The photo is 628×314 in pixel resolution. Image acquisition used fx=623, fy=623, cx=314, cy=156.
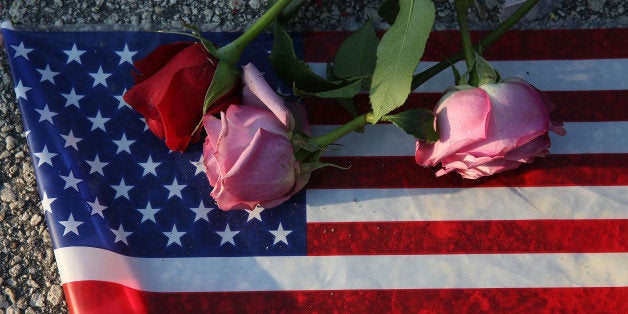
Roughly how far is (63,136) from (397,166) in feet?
1.55

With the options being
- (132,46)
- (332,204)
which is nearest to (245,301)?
(332,204)

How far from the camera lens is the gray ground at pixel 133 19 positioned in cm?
89

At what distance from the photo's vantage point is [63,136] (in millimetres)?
876

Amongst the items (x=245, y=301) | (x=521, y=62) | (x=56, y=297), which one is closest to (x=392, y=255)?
(x=245, y=301)

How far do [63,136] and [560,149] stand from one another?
0.70 meters

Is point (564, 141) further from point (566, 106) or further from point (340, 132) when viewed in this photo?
point (340, 132)

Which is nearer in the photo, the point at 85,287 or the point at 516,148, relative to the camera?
the point at 516,148

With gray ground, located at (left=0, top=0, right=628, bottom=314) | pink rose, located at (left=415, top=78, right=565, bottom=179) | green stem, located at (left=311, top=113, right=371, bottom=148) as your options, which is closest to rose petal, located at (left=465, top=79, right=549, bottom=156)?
pink rose, located at (left=415, top=78, right=565, bottom=179)

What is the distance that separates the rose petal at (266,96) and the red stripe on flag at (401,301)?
26cm

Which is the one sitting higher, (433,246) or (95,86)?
(95,86)

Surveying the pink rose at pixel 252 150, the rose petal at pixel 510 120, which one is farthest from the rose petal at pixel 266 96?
the rose petal at pixel 510 120

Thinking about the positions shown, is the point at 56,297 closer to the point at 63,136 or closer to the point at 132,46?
the point at 63,136

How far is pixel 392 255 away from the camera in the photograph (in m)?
0.87

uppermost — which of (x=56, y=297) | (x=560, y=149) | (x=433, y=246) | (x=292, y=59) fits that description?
(x=292, y=59)
